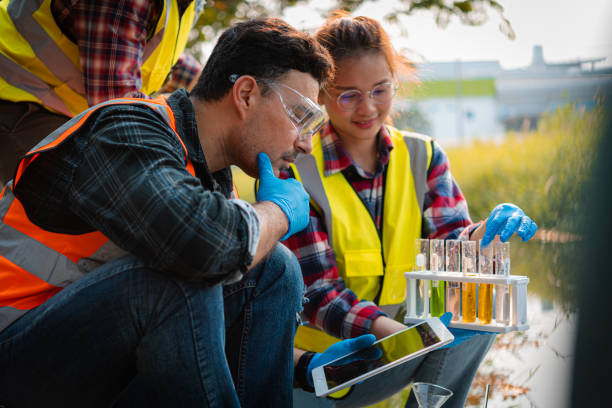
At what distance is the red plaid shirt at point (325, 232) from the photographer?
217 cm

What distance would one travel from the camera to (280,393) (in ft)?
5.94

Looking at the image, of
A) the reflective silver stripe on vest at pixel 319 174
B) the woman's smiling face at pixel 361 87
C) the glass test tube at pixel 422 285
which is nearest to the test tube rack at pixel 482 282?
the glass test tube at pixel 422 285

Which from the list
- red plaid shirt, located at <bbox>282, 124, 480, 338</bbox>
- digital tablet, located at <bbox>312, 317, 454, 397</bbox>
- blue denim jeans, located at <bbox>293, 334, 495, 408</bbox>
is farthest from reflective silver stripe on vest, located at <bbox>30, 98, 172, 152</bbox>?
blue denim jeans, located at <bbox>293, 334, 495, 408</bbox>

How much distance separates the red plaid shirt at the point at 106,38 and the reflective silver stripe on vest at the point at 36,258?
807 millimetres

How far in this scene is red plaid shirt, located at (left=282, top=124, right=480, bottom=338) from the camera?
2170 millimetres

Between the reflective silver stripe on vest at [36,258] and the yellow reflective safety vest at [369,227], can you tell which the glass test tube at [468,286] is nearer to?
the yellow reflective safety vest at [369,227]

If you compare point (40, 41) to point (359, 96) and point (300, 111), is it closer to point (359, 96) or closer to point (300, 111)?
point (300, 111)

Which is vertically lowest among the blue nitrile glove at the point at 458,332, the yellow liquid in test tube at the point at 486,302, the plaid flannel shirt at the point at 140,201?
the blue nitrile glove at the point at 458,332

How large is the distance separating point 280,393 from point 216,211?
26.8 inches

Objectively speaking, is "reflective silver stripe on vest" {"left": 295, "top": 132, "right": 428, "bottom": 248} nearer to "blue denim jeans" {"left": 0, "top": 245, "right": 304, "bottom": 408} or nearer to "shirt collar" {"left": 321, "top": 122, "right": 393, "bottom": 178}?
"shirt collar" {"left": 321, "top": 122, "right": 393, "bottom": 178}

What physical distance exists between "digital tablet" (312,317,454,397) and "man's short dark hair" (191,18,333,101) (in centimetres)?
91

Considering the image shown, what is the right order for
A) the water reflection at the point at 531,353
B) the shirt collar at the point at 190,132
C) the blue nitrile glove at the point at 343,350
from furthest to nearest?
1. the water reflection at the point at 531,353
2. the blue nitrile glove at the point at 343,350
3. the shirt collar at the point at 190,132

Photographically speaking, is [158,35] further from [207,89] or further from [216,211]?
[216,211]

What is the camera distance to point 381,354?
1.81 metres
